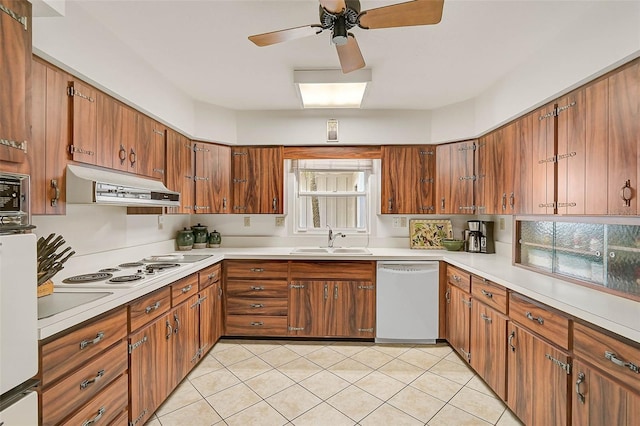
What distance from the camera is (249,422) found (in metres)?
1.92

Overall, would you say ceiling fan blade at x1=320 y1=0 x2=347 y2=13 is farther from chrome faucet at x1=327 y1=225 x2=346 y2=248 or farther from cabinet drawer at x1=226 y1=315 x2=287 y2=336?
cabinet drawer at x1=226 y1=315 x2=287 y2=336

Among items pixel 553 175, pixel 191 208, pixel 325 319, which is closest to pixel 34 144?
pixel 191 208

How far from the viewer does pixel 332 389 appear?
89.7 inches

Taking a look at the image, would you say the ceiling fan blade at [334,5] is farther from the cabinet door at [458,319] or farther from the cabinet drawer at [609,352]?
the cabinet door at [458,319]

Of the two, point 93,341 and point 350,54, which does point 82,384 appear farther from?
point 350,54

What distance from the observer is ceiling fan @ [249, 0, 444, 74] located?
1393 millimetres

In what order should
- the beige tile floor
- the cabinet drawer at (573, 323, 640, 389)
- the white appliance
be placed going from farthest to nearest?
the beige tile floor < the cabinet drawer at (573, 323, 640, 389) < the white appliance

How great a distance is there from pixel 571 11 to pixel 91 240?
3.44 meters

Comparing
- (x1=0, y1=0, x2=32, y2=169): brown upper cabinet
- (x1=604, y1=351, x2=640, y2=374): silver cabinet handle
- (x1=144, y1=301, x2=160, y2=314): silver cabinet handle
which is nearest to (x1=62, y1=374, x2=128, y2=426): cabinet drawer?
(x1=144, y1=301, x2=160, y2=314): silver cabinet handle

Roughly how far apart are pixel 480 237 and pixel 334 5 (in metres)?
2.81

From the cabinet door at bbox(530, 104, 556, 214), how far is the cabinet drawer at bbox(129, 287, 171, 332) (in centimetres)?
269

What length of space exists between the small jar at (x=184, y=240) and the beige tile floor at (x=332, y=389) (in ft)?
3.74

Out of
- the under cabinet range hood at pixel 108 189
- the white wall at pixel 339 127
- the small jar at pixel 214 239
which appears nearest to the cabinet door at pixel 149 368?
the under cabinet range hood at pixel 108 189

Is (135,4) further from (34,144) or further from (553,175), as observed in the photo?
(553,175)
